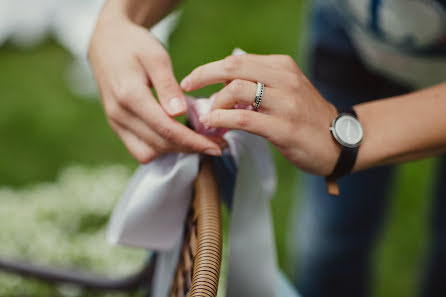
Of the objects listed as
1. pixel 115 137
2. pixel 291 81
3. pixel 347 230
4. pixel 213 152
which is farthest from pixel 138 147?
pixel 115 137

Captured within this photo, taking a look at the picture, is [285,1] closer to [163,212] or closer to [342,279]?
[342,279]

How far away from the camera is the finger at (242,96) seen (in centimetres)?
63

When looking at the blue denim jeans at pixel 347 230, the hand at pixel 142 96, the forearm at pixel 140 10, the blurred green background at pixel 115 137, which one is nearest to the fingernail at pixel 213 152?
the hand at pixel 142 96

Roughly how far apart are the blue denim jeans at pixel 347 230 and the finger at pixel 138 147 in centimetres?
65

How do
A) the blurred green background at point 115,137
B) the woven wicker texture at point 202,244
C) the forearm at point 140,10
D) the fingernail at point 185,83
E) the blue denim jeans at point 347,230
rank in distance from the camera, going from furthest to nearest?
the blurred green background at point 115,137 → the blue denim jeans at point 347,230 → the forearm at point 140,10 → the fingernail at point 185,83 → the woven wicker texture at point 202,244

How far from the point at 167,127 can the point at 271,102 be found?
14 cm

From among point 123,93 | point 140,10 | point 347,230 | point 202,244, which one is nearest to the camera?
point 202,244

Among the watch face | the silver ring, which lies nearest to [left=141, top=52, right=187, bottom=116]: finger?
the silver ring

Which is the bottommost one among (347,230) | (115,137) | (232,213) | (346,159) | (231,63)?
(115,137)

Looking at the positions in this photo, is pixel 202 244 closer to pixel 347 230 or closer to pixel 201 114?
pixel 201 114

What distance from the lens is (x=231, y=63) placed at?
0.65 meters

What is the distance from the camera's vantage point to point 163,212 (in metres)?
0.76

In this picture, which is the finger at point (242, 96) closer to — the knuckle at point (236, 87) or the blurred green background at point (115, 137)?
the knuckle at point (236, 87)

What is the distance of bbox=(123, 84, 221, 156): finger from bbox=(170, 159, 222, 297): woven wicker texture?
0.04m
